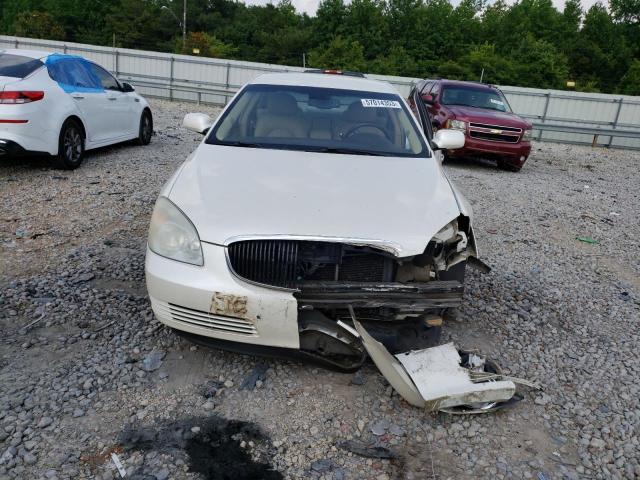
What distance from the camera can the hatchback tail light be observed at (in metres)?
6.60

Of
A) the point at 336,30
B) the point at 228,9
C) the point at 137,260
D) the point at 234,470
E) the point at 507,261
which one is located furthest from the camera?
the point at 228,9

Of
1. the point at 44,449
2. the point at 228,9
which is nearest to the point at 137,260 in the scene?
the point at 44,449

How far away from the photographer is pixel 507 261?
5.43 metres

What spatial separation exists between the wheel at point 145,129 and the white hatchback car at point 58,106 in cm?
64

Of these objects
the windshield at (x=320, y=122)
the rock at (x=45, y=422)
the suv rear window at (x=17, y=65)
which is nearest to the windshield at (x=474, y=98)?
the windshield at (x=320, y=122)

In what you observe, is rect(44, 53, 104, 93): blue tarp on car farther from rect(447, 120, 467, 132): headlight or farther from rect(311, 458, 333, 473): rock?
rect(311, 458, 333, 473): rock

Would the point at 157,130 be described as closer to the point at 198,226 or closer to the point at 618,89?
the point at 198,226

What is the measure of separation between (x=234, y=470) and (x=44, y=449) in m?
0.89

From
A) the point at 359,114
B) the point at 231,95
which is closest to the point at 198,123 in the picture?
the point at 359,114

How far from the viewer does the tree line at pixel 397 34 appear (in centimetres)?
4669

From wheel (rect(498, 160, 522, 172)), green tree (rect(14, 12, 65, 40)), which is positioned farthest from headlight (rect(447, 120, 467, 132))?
green tree (rect(14, 12, 65, 40))

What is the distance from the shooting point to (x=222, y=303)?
109 inches

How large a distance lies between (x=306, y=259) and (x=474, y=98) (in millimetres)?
10039

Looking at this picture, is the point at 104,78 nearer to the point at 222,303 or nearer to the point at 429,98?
the point at 429,98
